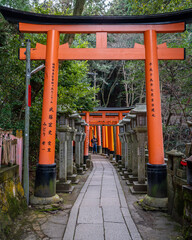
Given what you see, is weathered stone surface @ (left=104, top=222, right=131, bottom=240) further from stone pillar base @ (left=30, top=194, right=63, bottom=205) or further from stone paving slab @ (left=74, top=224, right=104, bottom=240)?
stone pillar base @ (left=30, top=194, right=63, bottom=205)

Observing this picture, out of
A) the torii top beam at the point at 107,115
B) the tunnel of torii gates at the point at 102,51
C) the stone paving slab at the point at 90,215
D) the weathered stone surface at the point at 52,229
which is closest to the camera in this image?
the weathered stone surface at the point at 52,229

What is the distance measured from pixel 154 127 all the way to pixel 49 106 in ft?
9.67

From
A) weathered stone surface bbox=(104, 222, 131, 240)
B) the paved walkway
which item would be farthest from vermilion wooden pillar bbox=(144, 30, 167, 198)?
weathered stone surface bbox=(104, 222, 131, 240)

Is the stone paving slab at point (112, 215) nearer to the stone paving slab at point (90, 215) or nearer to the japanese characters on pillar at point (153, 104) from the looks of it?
the stone paving slab at point (90, 215)

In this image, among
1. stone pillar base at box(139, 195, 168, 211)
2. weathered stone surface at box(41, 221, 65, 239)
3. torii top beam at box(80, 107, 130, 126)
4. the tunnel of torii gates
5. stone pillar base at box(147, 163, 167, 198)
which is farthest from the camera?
torii top beam at box(80, 107, 130, 126)

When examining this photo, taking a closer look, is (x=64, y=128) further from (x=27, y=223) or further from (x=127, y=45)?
(x=127, y=45)

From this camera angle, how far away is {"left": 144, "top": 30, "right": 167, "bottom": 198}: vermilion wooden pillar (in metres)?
5.20

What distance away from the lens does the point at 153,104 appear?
5590 mm

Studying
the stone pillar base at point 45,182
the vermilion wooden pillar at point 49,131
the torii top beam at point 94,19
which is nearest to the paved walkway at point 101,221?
the stone pillar base at point 45,182

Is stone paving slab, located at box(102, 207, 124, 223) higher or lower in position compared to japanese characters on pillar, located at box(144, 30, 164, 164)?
lower

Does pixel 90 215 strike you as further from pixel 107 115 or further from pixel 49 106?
pixel 107 115

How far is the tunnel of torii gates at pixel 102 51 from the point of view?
5.49 meters

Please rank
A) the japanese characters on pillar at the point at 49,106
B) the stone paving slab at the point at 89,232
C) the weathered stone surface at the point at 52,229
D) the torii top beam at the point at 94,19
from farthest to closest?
the torii top beam at the point at 94,19 → the japanese characters on pillar at the point at 49,106 → the weathered stone surface at the point at 52,229 → the stone paving slab at the point at 89,232

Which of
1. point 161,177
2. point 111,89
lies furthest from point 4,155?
point 111,89
